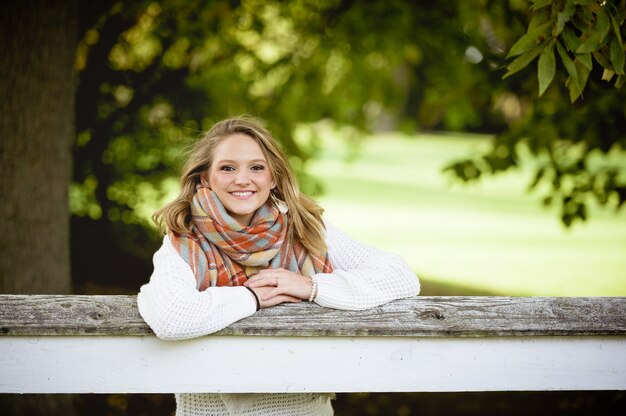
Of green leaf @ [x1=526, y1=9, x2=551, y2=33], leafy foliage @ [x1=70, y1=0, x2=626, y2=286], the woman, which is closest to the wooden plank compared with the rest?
the woman

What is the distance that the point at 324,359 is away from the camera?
94.3 inches

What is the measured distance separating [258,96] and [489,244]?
18.5ft

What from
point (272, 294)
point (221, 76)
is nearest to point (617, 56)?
point (272, 294)

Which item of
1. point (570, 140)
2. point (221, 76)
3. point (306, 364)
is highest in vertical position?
point (221, 76)

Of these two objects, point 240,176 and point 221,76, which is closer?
point 240,176

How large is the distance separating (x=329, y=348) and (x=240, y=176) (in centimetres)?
80

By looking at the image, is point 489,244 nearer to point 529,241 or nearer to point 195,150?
point 529,241

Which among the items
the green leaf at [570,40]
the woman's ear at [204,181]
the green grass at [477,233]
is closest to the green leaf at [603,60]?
the green leaf at [570,40]

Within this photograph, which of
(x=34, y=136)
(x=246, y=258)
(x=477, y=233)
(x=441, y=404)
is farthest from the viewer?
(x=477, y=233)

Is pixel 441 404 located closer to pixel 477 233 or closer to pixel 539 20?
pixel 539 20

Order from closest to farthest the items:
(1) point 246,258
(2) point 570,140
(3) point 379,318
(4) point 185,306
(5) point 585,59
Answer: (4) point 185,306 < (3) point 379,318 < (5) point 585,59 < (1) point 246,258 < (2) point 570,140

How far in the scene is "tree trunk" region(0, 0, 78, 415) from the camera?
4.72 metres

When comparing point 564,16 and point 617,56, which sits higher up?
point 564,16

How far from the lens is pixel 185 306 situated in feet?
7.54
